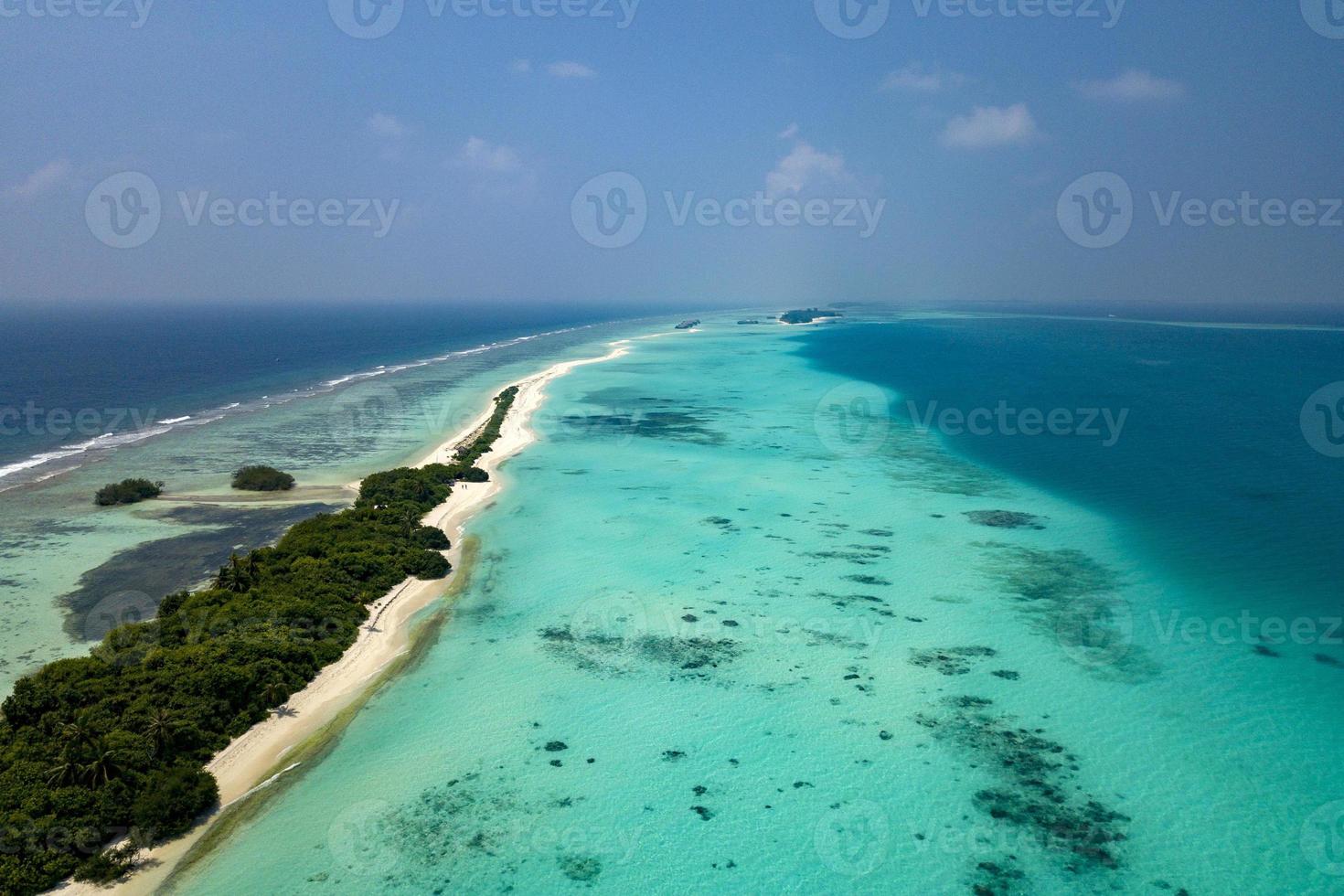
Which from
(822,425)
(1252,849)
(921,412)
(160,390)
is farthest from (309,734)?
(160,390)

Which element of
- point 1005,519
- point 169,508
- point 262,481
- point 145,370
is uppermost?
point 145,370

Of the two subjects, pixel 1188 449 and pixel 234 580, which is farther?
pixel 1188 449

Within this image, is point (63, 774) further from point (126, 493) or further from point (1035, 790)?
point (126, 493)

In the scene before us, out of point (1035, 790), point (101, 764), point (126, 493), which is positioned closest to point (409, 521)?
point (101, 764)

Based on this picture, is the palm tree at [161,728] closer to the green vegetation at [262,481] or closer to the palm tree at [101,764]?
the palm tree at [101,764]

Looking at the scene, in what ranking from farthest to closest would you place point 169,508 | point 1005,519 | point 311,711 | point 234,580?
point 169,508 → point 1005,519 → point 234,580 → point 311,711

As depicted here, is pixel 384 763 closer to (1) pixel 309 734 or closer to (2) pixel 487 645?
(1) pixel 309 734

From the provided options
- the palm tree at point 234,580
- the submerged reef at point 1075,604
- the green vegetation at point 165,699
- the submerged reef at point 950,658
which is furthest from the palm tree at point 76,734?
the submerged reef at point 1075,604
